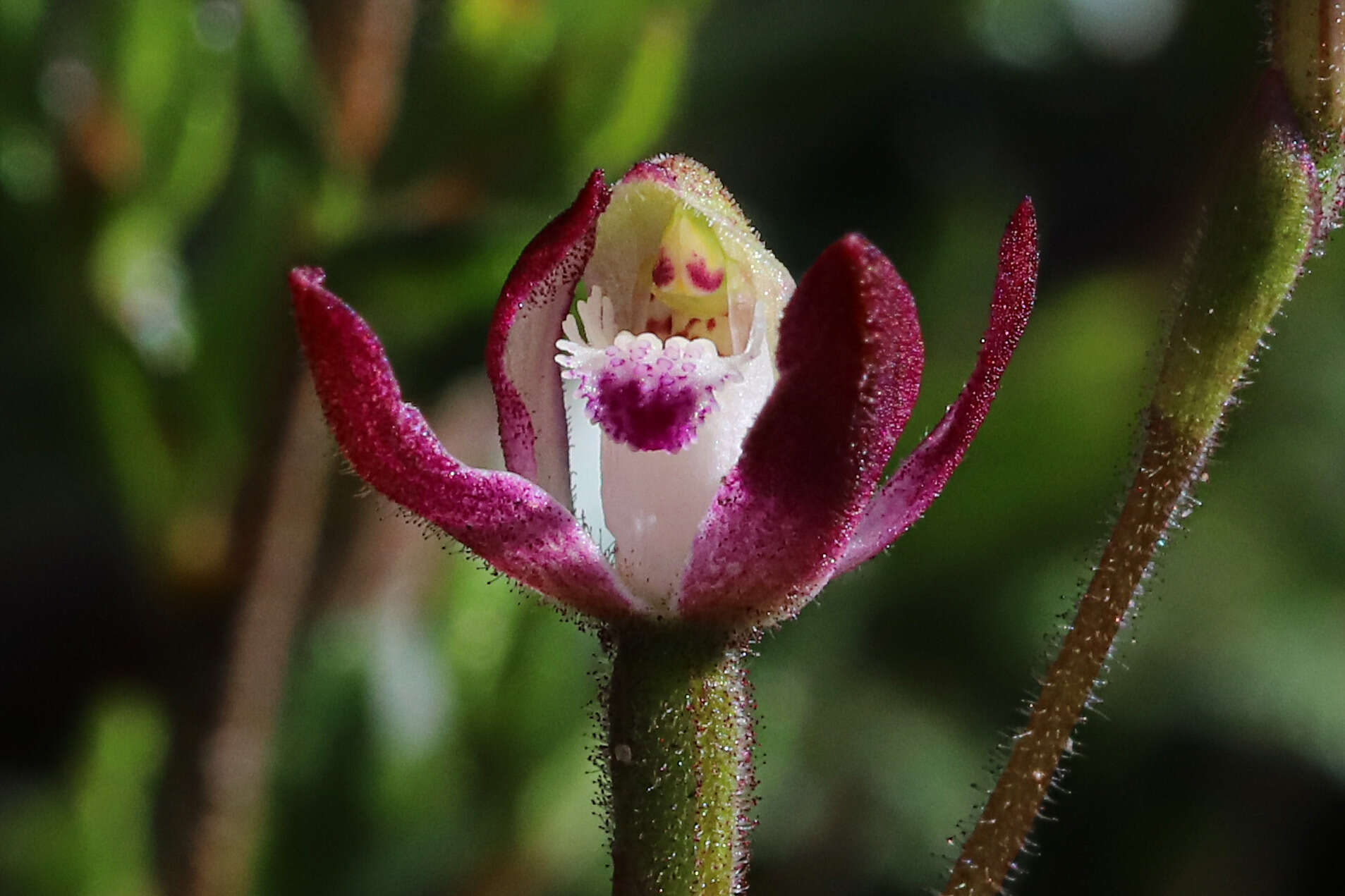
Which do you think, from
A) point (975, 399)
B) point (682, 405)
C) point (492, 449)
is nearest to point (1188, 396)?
point (975, 399)

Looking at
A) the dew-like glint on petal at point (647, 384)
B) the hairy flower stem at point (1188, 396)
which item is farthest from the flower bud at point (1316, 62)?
the dew-like glint on petal at point (647, 384)

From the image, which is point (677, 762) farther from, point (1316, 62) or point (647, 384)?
point (1316, 62)

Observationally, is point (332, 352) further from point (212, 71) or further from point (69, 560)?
point (69, 560)

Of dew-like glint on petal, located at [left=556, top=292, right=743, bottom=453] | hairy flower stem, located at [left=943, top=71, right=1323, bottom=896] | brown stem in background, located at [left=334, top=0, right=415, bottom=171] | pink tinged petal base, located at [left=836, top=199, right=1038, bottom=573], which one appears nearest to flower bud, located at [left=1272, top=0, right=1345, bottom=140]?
hairy flower stem, located at [left=943, top=71, right=1323, bottom=896]

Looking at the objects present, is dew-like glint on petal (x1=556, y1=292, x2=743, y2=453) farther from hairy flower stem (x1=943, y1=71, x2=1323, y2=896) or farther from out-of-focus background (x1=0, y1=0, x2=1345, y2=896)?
hairy flower stem (x1=943, y1=71, x2=1323, y2=896)

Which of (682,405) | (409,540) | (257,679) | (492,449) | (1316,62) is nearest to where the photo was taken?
(1316,62)

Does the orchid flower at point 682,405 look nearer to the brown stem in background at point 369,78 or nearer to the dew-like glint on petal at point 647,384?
the dew-like glint on petal at point 647,384
